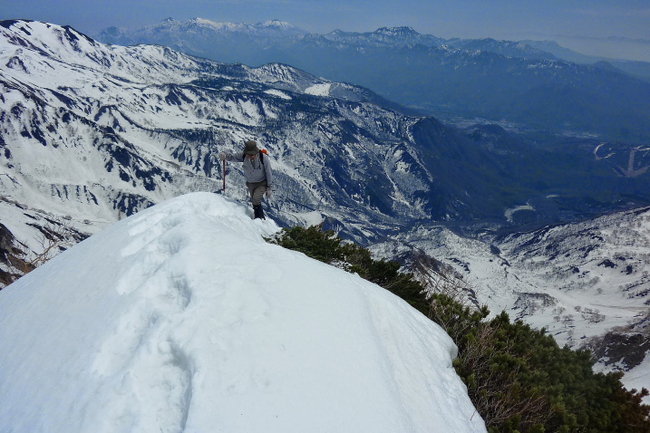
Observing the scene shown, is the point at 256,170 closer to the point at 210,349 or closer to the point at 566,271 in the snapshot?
the point at 210,349

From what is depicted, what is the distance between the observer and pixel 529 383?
277 inches

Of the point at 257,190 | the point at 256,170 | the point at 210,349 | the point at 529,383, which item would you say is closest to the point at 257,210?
the point at 257,190

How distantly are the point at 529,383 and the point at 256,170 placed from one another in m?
10.2

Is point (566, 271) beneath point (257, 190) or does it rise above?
beneath

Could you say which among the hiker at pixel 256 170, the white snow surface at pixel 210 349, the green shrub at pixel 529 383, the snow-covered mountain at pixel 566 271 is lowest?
the snow-covered mountain at pixel 566 271

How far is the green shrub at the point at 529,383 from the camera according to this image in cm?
641

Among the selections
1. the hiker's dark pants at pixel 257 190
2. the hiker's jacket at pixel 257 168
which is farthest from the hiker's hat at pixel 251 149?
the hiker's dark pants at pixel 257 190

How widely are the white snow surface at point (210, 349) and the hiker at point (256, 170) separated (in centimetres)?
564

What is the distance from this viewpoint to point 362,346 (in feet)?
18.0

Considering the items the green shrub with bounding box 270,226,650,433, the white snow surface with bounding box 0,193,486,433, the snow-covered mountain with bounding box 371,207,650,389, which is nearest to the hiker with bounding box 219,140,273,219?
the white snow surface with bounding box 0,193,486,433

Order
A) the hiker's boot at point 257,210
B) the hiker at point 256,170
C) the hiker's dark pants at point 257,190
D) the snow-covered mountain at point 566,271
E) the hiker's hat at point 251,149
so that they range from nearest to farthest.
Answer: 1. the hiker's hat at point 251,149
2. the hiker at point 256,170
3. the hiker's dark pants at point 257,190
4. the hiker's boot at point 257,210
5. the snow-covered mountain at point 566,271

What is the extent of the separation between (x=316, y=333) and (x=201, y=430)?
6.81 ft

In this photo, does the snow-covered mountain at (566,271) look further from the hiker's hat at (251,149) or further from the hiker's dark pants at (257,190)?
the hiker's hat at (251,149)

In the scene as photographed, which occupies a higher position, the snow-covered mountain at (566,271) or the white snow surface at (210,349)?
the white snow surface at (210,349)
